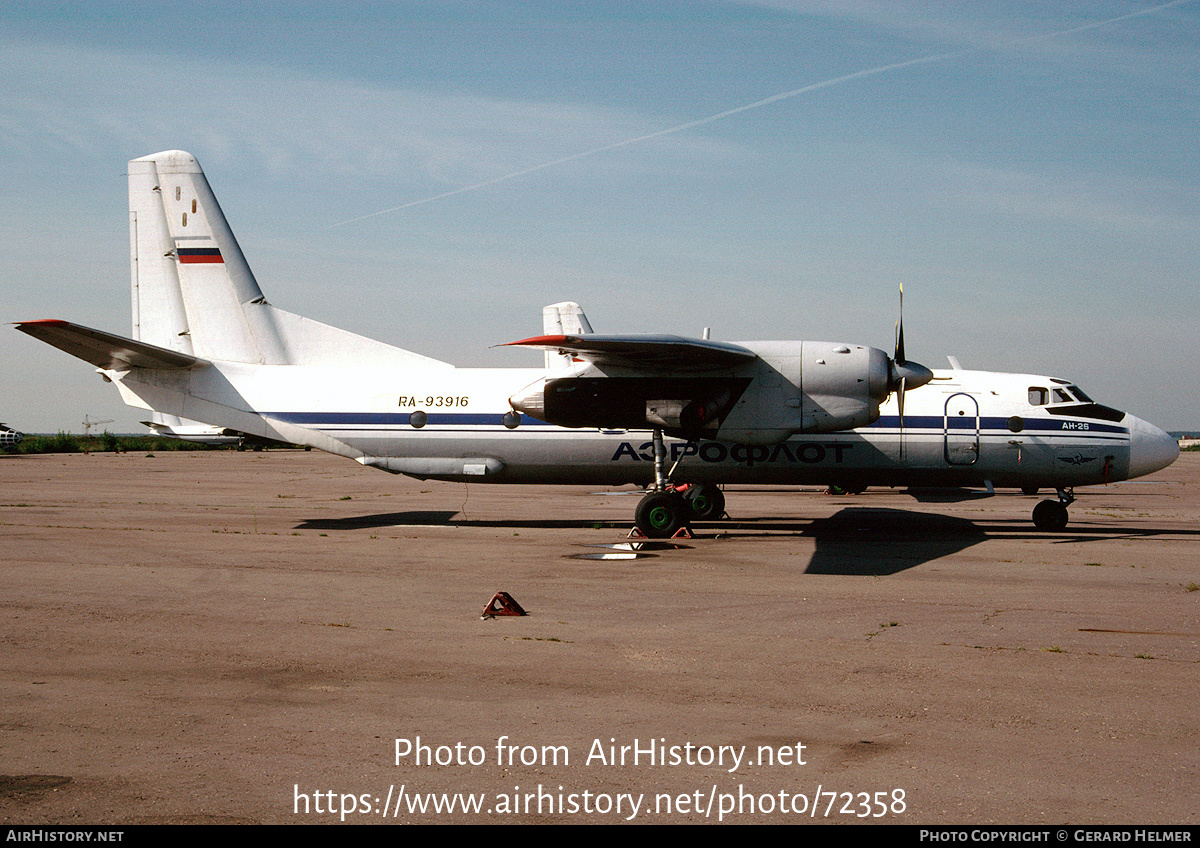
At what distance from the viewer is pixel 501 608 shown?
10336mm

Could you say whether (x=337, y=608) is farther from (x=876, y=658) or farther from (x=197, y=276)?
(x=197, y=276)

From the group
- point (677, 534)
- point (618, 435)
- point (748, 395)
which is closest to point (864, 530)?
point (677, 534)

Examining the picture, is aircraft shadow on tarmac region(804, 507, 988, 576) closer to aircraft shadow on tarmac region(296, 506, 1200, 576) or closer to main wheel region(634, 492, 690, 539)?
aircraft shadow on tarmac region(296, 506, 1200, 576)

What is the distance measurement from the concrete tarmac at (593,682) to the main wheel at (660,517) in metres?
1.39

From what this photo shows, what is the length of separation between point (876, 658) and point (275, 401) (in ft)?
51.8

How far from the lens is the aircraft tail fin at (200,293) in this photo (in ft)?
69.3

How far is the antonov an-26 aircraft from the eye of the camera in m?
17.3

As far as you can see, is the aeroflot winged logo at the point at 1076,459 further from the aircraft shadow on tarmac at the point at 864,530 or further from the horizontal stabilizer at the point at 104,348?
the horizontal stabilizer at the point at 104,348

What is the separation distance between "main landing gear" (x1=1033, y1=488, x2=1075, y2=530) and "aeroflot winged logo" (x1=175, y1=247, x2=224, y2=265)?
2043 cm

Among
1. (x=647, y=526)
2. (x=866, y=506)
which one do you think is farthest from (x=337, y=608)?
(x=866, y=506)

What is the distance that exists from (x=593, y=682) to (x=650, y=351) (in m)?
9.49

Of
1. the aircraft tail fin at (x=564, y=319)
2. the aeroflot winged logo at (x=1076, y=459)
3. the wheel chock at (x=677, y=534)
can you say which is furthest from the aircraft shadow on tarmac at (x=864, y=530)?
the aircraft tail fin at (x=564, y=319)

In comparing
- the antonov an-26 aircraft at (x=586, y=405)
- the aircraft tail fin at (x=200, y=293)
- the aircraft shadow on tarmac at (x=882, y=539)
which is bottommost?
the aircraft shadow on tarmac at (x=882, y=539)

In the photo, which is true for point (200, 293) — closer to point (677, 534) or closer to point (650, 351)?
point (650, 351)
